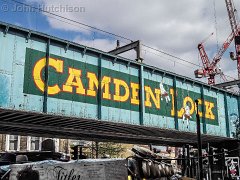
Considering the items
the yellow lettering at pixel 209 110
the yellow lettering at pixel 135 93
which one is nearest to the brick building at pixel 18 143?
the yellow lettering at pixel 135 93

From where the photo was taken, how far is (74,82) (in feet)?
66.6

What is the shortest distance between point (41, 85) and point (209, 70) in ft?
312

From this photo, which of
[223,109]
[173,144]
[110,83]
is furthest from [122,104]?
[173,144]

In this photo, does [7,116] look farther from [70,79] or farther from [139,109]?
[139,109]

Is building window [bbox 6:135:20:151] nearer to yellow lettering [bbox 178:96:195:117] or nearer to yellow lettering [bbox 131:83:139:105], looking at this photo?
yellow lettering [bbox 131:83:139:105]

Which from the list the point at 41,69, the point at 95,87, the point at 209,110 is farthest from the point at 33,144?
the point at 41,69

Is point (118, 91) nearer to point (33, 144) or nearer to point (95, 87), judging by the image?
point (95, 87)

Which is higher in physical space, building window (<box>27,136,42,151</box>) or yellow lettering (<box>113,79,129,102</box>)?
yellow lettering (<box>113,79,129,102</box>)

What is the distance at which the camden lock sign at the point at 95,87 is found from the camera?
1867 centimetres

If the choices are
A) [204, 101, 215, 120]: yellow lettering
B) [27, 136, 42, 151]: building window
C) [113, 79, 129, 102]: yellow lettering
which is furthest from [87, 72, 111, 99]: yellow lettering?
[27, 136, 42, 151]: building window

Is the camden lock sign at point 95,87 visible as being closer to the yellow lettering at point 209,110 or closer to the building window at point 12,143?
the yellow lettering at point 209,110

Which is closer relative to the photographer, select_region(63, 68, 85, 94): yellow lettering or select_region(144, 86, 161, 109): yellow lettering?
select_region(63, 68, 85, 94): yellow lettering

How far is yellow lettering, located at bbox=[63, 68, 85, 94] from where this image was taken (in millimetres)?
19906

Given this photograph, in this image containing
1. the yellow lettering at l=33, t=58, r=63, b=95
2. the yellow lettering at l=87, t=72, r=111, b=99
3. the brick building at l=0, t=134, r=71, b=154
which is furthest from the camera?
the brick building at l=0, t=134, r=71, b=154
